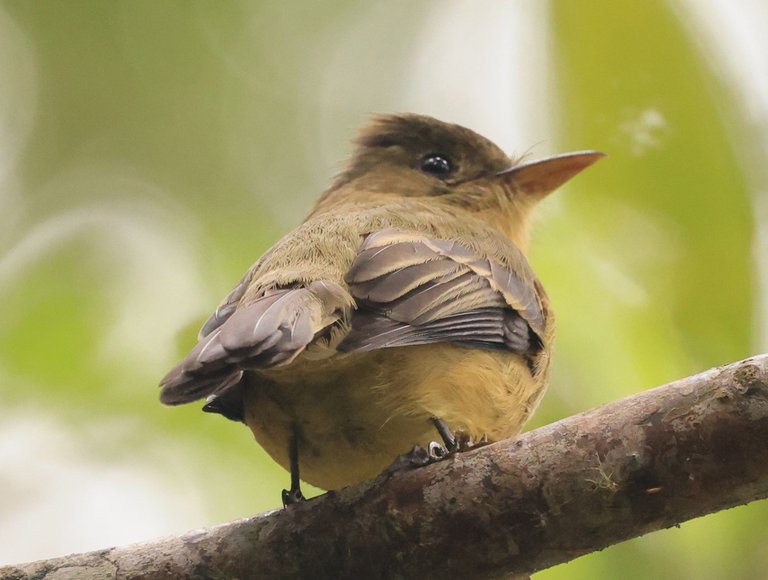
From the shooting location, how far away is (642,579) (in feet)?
11.4

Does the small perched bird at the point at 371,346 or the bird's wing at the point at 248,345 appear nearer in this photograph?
the bird's wing at the point at 248,345

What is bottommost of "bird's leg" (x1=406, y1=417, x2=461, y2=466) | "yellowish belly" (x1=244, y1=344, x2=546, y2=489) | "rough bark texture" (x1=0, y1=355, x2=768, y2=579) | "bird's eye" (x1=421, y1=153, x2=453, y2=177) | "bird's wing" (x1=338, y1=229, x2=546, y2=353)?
"rough bark texture" (x1=0, y1=355, x2=768, y2=579)

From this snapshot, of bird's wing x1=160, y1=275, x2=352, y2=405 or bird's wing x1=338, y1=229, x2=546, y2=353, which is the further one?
bird's wing x1=338, y1=229, x2=546, y2=353

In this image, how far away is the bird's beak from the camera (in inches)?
169

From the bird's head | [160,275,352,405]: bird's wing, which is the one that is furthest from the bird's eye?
[160,275,352,405]: bird's wing

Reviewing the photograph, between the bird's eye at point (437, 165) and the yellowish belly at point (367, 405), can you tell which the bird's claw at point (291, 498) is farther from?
the bird's eye at point (437, 165)

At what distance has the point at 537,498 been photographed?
2543 millimetres

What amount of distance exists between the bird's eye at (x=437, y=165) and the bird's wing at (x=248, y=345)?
2.19m

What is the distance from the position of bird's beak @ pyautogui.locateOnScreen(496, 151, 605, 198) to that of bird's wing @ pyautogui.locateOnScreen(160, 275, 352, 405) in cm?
173

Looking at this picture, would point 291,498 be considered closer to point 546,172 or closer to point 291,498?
point 291,498

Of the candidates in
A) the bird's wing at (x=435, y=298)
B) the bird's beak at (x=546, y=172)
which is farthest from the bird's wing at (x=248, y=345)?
the bird's beak at (x=546, y=172)

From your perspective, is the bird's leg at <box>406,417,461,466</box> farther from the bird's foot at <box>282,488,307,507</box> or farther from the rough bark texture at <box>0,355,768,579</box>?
the bird's foot at <box>282,488,307,507</box>

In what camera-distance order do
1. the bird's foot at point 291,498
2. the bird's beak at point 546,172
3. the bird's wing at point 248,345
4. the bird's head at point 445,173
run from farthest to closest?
the bird's head at point 445,173 < the bird's beak at point 546,172 < the bird's foot at point 291,498 < the bird's wing at point 248,345

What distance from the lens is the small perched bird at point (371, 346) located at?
273cm
